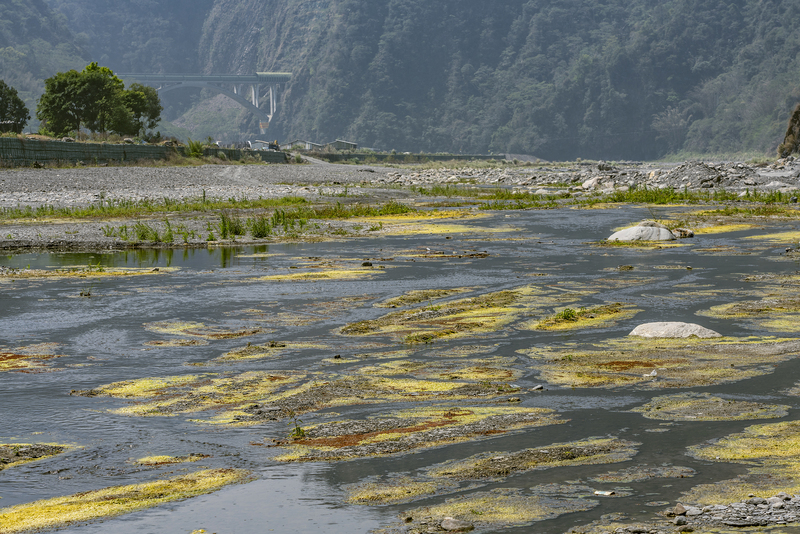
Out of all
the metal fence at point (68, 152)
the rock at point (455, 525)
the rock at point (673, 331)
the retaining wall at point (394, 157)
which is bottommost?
the rock at point (455, 525)

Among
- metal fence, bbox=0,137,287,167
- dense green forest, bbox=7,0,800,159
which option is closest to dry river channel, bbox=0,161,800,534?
metal fence, bbox=0,137,287,167

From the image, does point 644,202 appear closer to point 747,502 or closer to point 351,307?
point 351,307

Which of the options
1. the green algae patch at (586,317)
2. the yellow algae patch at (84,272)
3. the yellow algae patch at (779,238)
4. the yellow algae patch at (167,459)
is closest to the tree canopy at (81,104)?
the yellow algae patch at (84,272)

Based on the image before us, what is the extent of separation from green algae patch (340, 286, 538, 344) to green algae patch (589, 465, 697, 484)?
5320mm

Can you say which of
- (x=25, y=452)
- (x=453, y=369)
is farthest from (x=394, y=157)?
(x=25, y=452)

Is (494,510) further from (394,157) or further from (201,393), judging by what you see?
(394,157)

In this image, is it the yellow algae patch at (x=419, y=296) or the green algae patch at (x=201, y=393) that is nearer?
the green algae patch at (x=201, y=393)

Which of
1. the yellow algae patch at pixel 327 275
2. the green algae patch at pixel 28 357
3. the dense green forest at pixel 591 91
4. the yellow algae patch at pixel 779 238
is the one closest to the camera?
the green algae patch at pixel 28 357

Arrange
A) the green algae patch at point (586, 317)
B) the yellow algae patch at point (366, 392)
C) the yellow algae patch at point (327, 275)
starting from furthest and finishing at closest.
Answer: the yellow algae patch at point (327, 275), the green algae patch at point (586, 317), the yellow algae patch at point (366, 392)

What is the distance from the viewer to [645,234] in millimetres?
24562

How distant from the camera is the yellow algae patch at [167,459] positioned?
7000mm

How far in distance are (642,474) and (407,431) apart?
2080 millimetres

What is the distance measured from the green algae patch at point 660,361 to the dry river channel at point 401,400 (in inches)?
1.9

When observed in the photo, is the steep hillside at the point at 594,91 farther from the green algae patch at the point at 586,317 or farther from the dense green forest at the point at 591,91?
the green algae patch at the point at 586,317
